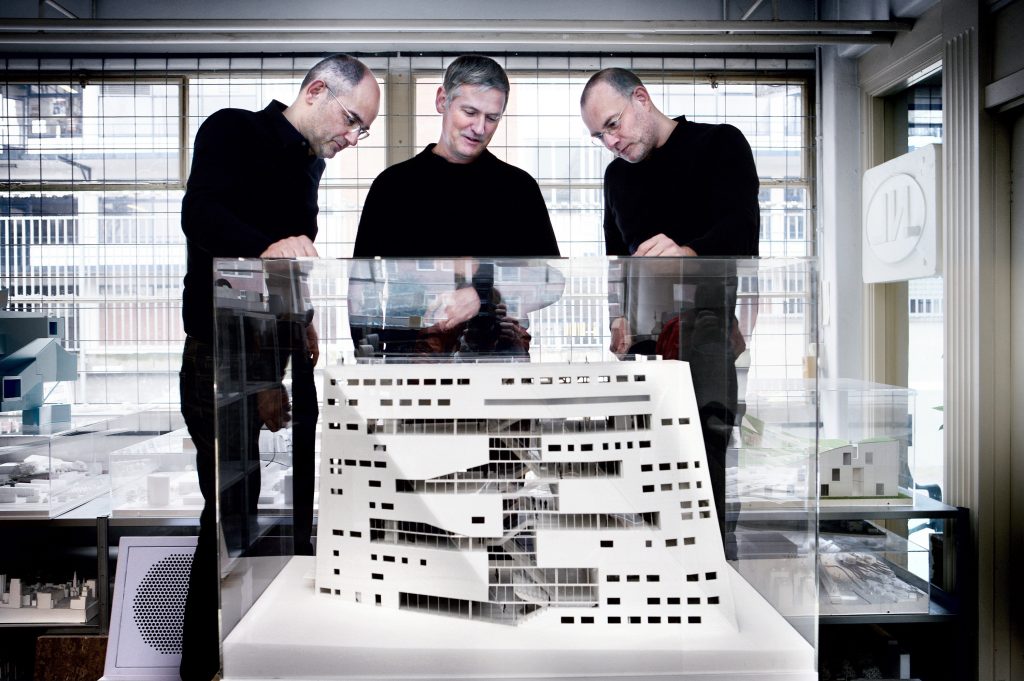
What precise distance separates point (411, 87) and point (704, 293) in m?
2.83

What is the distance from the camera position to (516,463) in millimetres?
920

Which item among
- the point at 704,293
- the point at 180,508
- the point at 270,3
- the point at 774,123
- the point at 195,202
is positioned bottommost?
the point at 180,508

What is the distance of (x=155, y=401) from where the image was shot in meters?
3.52

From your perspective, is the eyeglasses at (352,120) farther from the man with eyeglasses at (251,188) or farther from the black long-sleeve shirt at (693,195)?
the black long-sleeve shirt at (693,195)

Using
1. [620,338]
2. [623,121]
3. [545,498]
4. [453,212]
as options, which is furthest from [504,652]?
[623,121]

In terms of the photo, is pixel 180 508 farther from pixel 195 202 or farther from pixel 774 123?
pixel 774 123

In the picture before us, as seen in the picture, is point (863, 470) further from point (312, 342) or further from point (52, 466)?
point (52, 466)

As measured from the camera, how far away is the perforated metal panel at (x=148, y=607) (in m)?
2.35

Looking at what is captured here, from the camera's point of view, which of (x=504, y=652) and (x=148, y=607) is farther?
(x=148, y=607)

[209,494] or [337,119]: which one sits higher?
[337,119]

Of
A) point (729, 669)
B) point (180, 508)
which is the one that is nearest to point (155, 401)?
point (180, 508)

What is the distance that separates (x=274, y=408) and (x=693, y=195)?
1.62 m

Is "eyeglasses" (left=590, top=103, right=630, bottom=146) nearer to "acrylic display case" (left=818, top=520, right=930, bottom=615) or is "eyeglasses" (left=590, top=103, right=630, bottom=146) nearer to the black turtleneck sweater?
the black turtleneck sweater

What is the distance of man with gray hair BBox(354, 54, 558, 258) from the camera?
2207 millimetres
